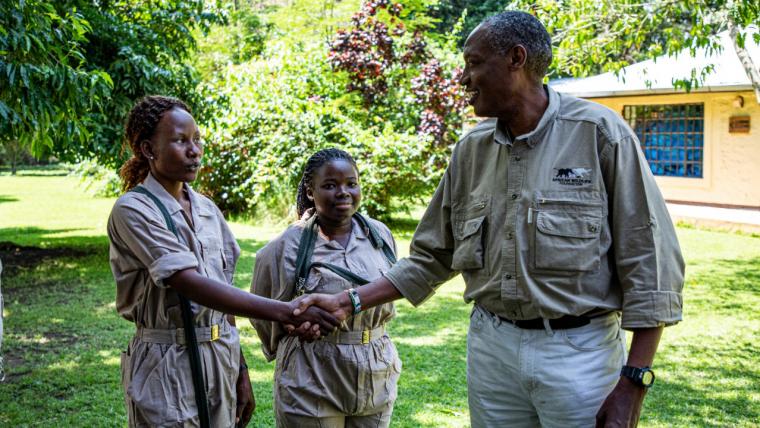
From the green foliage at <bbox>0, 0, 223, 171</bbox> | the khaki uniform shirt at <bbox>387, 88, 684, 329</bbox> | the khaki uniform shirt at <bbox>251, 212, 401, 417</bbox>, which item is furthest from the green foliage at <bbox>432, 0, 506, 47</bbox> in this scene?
the khaki uniform shirt at <bbox>387, 88, 684, 329</bbox>

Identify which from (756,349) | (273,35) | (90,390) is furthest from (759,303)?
(273,35)

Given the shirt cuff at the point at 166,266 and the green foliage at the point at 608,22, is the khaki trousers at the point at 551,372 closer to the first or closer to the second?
the shirt cuff at the point at 166,266

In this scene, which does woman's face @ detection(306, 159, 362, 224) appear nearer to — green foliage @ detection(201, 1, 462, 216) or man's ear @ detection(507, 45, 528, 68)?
man's ear @ detection(507, 45, 528, 68)

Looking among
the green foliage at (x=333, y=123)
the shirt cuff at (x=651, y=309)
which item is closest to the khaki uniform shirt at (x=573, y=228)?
the shirt cuff at (x=651, y=309)

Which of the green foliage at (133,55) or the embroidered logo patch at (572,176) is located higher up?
the green foliage at (133,55)

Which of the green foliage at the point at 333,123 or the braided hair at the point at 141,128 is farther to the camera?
the green foliage at the point at 333,123

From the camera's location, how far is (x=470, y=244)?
280 cm

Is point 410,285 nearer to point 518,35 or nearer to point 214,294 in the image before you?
point 214,294

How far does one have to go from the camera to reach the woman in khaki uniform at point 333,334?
3.42m

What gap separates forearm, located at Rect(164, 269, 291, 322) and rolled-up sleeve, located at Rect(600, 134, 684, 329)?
151cm

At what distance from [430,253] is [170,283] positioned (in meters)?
1.03

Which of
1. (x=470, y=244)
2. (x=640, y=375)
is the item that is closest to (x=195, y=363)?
(x=470, y=244)

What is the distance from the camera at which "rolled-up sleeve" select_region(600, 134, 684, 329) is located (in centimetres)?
246

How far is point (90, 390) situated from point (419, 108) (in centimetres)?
1003
